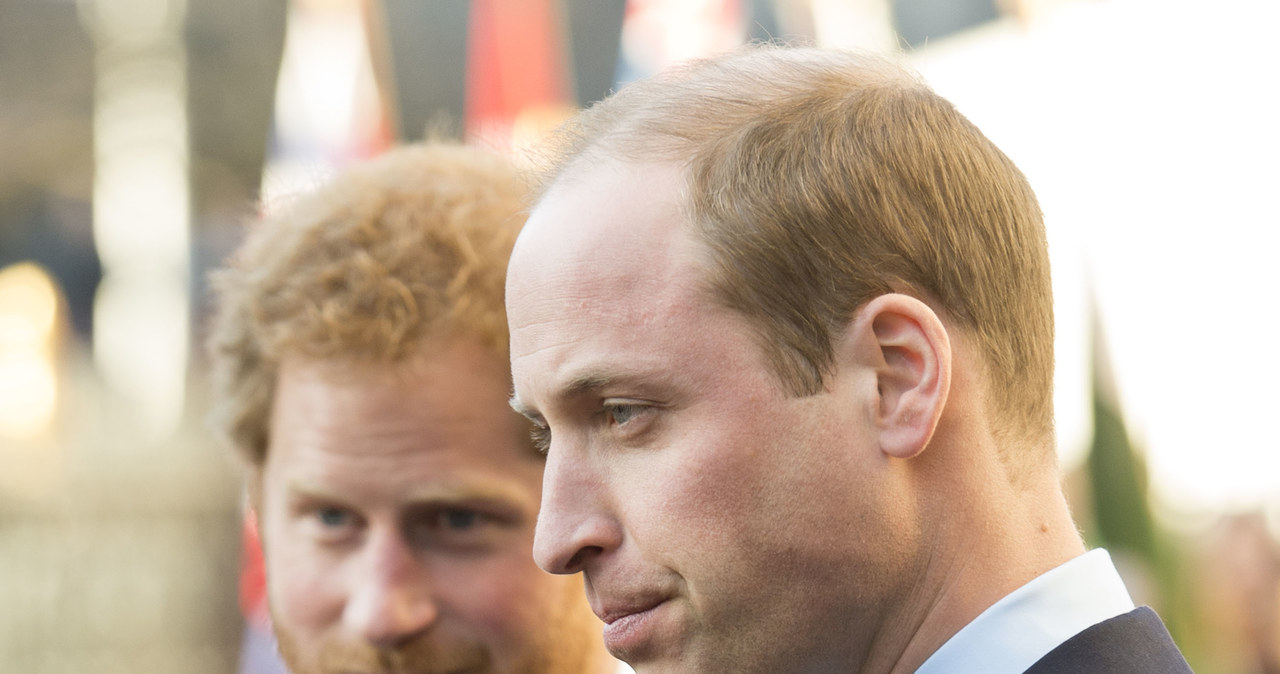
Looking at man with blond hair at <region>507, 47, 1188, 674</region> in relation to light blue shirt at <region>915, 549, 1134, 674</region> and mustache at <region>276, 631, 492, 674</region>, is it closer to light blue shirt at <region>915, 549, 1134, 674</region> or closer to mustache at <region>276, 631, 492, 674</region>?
light blue shirt at <region>915, 549, 1134, 674</region>

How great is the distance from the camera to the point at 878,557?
5.08ft

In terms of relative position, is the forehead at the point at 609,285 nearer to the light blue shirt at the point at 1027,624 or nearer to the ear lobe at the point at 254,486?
the light blue shirt at the point at 1027,624

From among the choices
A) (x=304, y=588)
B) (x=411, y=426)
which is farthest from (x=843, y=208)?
(x=304, y=588)

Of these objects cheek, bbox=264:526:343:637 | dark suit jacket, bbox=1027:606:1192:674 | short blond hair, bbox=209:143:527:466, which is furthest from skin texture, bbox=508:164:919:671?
cheek, bbox=264:526:343:637

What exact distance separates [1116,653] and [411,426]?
54.6 inches

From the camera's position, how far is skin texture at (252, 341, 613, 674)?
93.8 inches

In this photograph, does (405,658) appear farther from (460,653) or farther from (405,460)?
(405,460)

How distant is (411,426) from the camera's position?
240 centimetres

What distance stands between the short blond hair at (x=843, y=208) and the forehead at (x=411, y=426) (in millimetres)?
743

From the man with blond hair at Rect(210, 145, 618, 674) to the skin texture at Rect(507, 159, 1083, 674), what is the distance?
0.82 metres

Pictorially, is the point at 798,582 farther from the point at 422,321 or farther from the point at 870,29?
the point at 870,29

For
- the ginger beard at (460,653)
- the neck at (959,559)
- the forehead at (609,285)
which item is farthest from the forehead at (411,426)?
the neck at (959,559)

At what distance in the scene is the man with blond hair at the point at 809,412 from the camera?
1.54m

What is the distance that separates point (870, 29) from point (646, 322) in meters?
8.02
